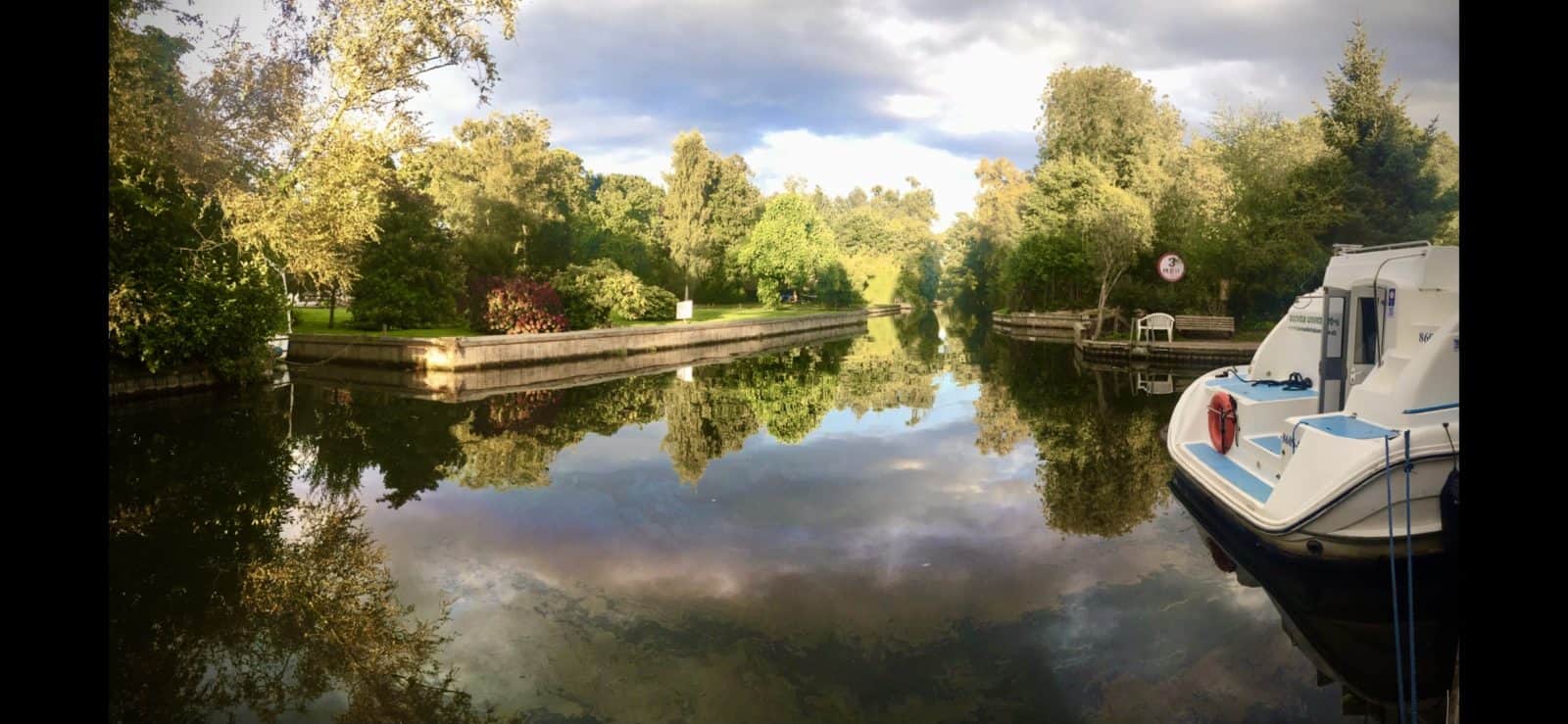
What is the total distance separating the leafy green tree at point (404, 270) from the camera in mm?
26297

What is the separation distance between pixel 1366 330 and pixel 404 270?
26135mm

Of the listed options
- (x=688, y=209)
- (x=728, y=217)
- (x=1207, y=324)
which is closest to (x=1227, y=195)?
(x=1207, y=324)

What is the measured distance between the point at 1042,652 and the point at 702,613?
6.96ft

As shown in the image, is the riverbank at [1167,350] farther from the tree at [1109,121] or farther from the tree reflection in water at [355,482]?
the tree at [1109,121]

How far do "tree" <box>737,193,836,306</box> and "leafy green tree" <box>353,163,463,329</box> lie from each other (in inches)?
838

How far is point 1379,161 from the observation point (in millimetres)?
26547

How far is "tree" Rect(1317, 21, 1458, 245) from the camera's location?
26172mm

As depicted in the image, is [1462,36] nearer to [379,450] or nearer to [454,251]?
[379,450]

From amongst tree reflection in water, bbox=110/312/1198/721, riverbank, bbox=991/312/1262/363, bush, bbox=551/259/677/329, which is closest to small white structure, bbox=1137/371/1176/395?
tree reflection in water, bbox=110/312/1198/721

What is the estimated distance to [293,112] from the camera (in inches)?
640

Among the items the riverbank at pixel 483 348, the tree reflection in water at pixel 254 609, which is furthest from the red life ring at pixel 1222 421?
the riverbank at pixel 483 348

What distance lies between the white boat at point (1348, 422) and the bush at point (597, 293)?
21303mm

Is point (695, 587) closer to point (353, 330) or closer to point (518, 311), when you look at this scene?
point (518, 311)

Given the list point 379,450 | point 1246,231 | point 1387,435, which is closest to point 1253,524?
point 1387,435
